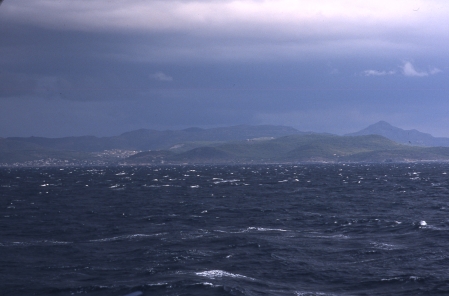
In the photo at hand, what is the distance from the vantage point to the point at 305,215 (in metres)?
78.8

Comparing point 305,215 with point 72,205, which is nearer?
point 305,215

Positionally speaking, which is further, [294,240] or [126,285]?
[294,240]

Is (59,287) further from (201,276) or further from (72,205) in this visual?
(72,205)

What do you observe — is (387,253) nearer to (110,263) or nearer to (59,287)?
(110,263)

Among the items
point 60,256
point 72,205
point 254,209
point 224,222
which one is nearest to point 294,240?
point 224,222

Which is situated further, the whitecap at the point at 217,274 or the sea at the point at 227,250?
the whitecap at the point at 217,274

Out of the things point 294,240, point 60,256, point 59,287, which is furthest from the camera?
point 294,240

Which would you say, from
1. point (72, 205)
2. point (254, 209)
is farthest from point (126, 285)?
point (72, 205)

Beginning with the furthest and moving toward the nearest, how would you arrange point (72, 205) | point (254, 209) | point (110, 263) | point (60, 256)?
point (72, 205) → point (254, 209) → point (60, 256) → point (110, 263)

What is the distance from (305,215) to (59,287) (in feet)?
151

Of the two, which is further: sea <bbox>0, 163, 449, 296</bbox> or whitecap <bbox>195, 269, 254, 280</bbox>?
whitecap <bbox>195, 269, 254, 280</bbox>

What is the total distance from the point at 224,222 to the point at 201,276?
102ft

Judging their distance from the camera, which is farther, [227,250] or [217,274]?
[227,250]

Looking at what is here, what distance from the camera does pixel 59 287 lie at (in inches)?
1479
